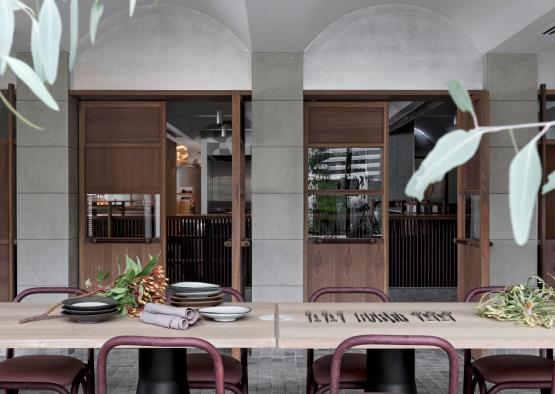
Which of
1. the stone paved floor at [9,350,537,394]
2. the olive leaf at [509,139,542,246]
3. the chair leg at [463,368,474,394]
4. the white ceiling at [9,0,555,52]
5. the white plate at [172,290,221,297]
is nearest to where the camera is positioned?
the olive leaf at [509,139,542,246]

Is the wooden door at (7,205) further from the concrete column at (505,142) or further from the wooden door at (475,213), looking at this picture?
the concrete column at (505,142)

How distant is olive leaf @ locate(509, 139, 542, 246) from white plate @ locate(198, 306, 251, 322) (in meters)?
2.28

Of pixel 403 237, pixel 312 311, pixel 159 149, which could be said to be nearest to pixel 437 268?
pixel 403 237

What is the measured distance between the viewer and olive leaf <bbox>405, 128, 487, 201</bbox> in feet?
2.19

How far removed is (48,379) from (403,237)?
7.03 meters

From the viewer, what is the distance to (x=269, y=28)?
4926 millimetres

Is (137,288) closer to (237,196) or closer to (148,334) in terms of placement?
(148,334)

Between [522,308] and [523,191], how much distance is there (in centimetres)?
245

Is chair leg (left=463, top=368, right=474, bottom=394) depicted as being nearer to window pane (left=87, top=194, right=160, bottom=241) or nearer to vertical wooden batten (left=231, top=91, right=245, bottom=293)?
vertical wooden batten (left=231, top=91, right=245, bottom=293)

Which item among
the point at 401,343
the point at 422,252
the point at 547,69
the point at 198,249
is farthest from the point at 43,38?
the point at 422,252

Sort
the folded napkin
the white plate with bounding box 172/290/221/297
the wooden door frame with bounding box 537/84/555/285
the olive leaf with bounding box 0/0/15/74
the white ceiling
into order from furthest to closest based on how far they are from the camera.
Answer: the wooden door frame with bounding box 537/84/555/285 → the white ceiling → the white plate with bounding box 172/290/221/297 → the folded napkin → the olive leaf with bounding box 0/0/15/74

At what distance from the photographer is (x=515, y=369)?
3090mm

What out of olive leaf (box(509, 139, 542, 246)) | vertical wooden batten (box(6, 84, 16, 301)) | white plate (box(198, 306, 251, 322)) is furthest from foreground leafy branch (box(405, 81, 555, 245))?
vertical wooden batten (box(6, 84, 16, 301))

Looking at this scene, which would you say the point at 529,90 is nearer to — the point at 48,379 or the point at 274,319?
the point at 274,319
